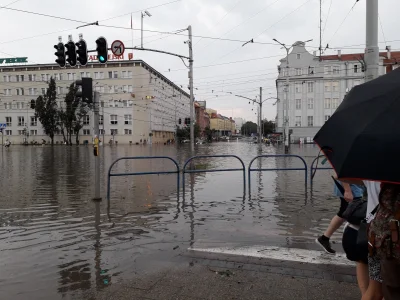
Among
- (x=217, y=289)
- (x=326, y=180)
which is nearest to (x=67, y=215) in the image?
(x=217, y=289)

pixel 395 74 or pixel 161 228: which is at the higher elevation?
pixel 395 74

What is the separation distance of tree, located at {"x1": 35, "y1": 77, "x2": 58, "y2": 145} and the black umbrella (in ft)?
261

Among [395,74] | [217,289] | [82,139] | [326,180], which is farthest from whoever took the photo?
[82,139]

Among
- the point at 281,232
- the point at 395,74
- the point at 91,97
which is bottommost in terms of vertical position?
the point at 281,232

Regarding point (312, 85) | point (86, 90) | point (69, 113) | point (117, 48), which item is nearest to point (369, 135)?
point (86, 90)

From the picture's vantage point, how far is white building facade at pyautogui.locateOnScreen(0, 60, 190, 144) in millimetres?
81000

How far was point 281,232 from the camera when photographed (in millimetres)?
6098

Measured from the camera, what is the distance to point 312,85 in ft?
250

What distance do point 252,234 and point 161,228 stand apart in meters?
1.63

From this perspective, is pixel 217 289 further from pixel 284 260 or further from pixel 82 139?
pixel 82 139

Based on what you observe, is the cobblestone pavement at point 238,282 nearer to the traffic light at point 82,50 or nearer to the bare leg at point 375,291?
the bare leg at point 375,291

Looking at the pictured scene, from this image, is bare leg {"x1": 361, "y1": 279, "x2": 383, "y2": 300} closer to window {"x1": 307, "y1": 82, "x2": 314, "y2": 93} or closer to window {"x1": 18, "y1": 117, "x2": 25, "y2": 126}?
window {"x1": 307, "y1": 82, "x2": 314, "y2": 93}

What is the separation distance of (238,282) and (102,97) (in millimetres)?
83188

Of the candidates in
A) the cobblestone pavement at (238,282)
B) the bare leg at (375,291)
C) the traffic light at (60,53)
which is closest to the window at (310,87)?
the traffic light at (60,53)
